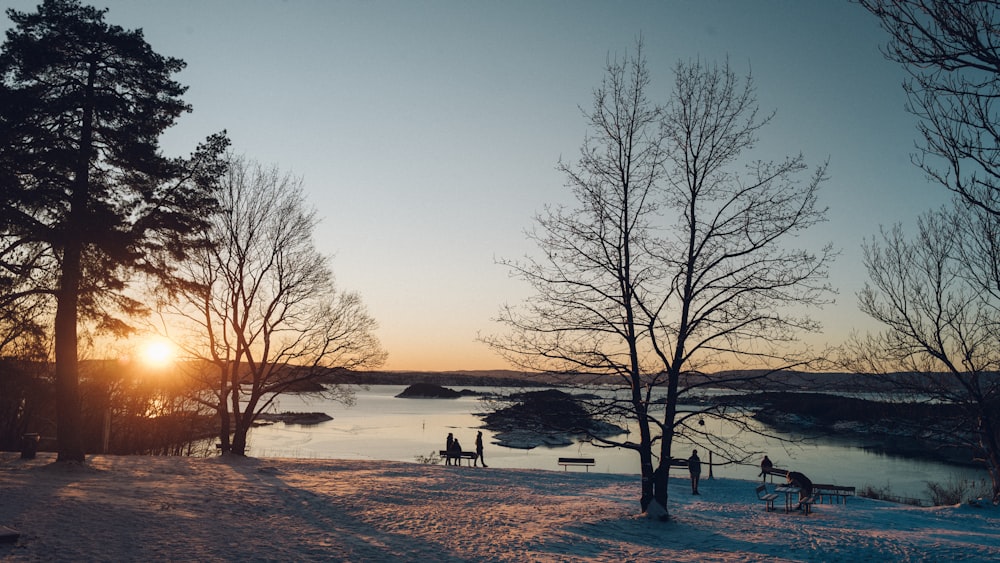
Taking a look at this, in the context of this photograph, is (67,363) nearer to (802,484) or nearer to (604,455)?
(802,484)

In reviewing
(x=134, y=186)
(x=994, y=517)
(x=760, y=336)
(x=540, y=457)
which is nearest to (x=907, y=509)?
(x=994, y=517)

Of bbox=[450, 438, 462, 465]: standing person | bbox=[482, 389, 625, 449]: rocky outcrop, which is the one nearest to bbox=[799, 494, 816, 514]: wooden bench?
bbox=[482, 389, 625, 449]: rocky outcrop

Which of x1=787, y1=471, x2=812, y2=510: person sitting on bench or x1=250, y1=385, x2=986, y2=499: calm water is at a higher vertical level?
x1=787, y1=471, x2=812, y2=510: person sitting on bench

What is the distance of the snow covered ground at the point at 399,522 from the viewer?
10406mm

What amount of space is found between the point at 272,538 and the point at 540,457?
43448mm

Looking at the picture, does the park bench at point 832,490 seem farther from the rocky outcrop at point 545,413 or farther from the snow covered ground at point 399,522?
the rocky outcrop at point 545,413

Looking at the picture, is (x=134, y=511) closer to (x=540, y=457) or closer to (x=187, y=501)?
(x=187, y=501)

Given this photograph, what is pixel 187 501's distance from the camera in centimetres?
1374

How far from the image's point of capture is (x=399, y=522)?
13.4m

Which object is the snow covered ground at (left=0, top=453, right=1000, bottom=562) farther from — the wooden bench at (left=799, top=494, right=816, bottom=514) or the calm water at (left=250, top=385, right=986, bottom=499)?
the calm water at (left=250, top=385, right=986, bottom=499)

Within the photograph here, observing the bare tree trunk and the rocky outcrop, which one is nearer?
the rocky outcrop

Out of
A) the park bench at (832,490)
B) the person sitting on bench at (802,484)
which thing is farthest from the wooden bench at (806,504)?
the park bench at (832,490)

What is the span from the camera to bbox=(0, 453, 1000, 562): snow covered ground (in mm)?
10406

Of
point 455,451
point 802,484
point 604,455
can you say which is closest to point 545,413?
point 802,484
